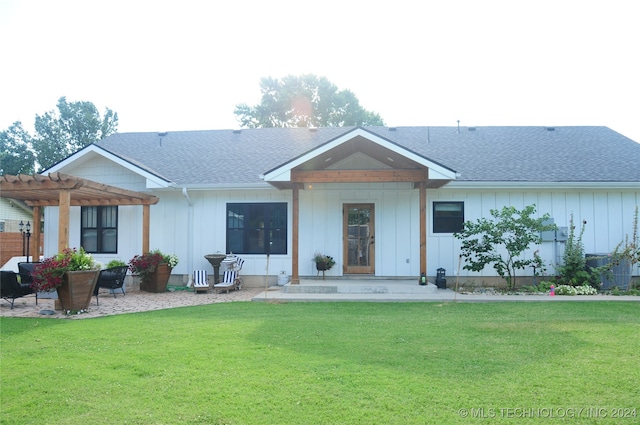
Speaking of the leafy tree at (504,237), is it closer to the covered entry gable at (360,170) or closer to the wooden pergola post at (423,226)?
the wooden pergola post at (423,226)

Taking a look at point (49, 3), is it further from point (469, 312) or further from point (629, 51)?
point (629, 51)

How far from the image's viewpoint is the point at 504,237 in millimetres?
11680

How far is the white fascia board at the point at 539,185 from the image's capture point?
37.5 feet

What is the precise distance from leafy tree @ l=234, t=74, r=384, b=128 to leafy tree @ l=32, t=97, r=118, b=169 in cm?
1371

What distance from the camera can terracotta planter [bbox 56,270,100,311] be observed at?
8.05 meters

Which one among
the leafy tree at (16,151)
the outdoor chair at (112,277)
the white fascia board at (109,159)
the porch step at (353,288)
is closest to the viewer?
the outdoor chair at (112,277)

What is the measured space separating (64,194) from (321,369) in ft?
21.7

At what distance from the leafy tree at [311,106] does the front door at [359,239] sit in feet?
74.1

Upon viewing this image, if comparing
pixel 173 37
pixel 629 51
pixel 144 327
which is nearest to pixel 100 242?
pixel 173 37

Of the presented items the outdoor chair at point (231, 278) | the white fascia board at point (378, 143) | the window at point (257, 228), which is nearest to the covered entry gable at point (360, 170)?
the white fascia board at point (378, 143)

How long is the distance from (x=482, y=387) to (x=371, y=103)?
3292 cm

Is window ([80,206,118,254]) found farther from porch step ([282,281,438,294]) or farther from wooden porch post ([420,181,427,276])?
wooden porch post ([420,181,427,276])

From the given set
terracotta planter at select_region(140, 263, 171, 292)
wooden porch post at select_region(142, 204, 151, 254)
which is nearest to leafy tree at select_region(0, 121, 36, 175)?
wooden porch post at select_region(142, 204, 151, 254)

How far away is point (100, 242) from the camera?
12.9 m
